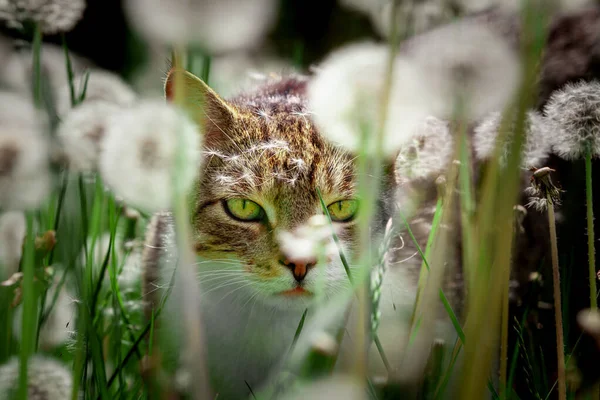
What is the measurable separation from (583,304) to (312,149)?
943 mm

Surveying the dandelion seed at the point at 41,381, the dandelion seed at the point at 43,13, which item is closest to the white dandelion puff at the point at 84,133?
the dandelion seed at the point at 43,13

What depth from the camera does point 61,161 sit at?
1.55 meters

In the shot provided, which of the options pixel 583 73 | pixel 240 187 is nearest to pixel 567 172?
pixel 583 73

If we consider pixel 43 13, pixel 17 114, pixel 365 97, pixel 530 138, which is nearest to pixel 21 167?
pixel 17 114

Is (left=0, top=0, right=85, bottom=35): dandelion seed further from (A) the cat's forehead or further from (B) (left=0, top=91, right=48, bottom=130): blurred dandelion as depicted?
(A) the cat's forehead

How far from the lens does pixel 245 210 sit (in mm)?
1489

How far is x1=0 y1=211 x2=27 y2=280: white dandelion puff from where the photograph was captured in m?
1.64

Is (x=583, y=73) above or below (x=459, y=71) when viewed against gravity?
above

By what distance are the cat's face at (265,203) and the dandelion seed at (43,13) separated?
17.1 inches

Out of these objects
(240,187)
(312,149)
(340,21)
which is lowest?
(240,187)

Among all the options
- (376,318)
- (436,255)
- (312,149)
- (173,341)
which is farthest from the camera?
(312,149)

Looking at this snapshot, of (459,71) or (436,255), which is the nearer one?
(436,255)

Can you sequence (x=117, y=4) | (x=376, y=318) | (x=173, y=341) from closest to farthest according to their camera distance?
(x=376, y=318), (x=173, y=341), (x=117, y=4)

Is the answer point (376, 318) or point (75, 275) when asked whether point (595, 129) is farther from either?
point (75, 275)
